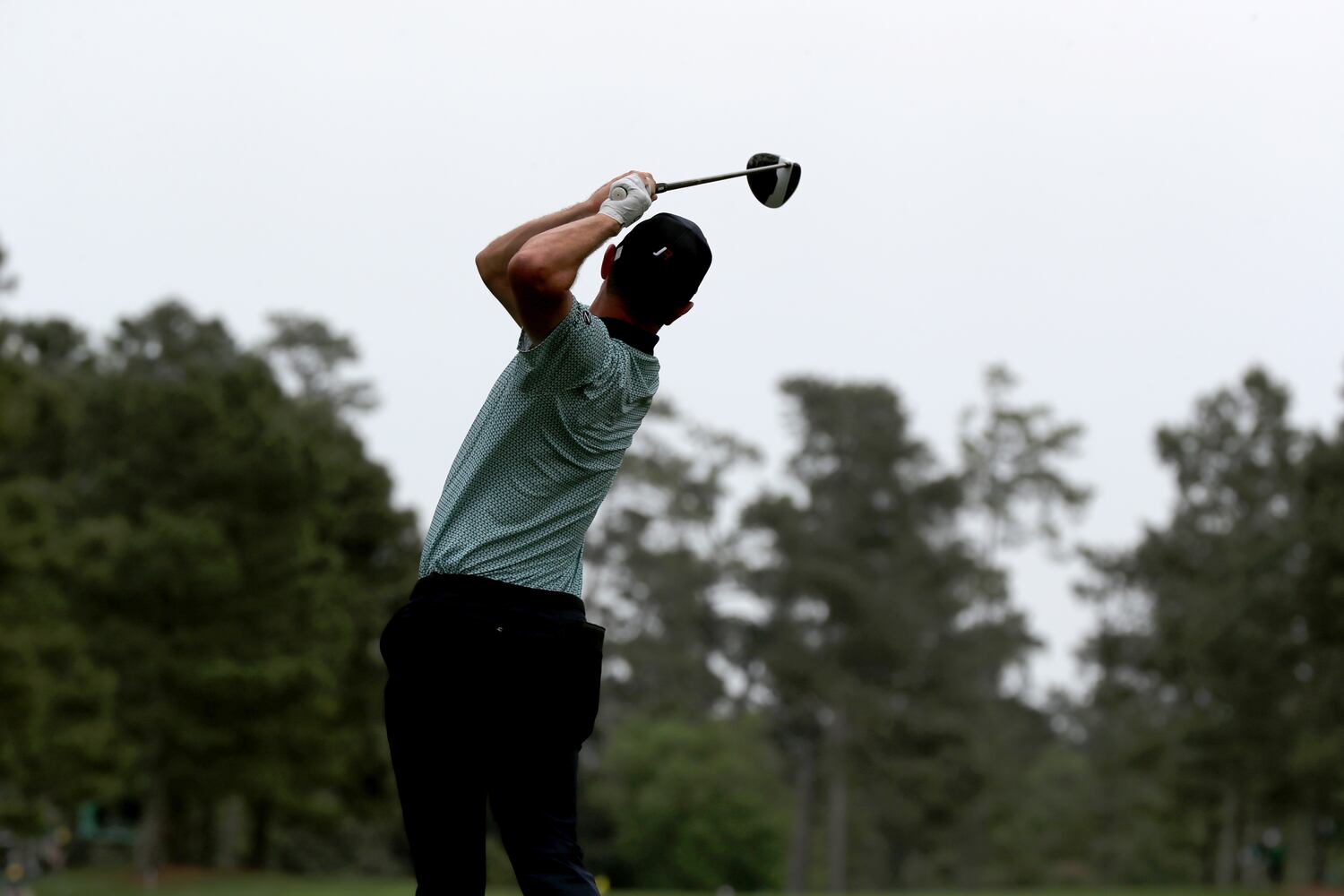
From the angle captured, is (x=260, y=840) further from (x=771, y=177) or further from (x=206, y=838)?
(x=771, y=177)

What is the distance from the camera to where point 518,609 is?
3.92 meters

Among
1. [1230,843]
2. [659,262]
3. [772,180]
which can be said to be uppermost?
[772,180]

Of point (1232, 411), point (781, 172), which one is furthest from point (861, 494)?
point (781, 172)

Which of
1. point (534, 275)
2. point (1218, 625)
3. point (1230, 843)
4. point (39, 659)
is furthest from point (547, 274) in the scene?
point (1230, 843)

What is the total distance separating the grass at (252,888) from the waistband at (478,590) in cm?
2514

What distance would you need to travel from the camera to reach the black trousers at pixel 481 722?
3.87 meters

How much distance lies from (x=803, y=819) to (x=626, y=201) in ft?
181

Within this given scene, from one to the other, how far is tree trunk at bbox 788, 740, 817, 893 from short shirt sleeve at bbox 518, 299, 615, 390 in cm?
5309

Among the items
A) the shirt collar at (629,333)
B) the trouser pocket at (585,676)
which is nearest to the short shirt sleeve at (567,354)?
the shirt collar at (629,333)

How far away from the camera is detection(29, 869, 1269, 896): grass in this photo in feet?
102

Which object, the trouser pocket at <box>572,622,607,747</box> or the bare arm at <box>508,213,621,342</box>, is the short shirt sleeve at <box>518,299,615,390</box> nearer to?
the bare arm at <box>508,213,621,342</box>

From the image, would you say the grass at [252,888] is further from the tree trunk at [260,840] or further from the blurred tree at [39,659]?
the tree trunk at [260,840]

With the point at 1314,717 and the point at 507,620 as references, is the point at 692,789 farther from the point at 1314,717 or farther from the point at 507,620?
the point at 507,620

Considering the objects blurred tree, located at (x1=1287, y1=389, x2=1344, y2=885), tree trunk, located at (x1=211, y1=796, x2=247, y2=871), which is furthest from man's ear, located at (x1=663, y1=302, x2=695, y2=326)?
tree trunk, located at (x1=211, y1=796, x2=247, y2=871)
